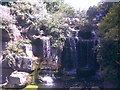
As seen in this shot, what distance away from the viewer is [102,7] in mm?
7391

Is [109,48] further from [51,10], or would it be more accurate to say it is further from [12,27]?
[51,10]

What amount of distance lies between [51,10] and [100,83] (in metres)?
3.72

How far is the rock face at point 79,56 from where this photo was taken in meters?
6.71

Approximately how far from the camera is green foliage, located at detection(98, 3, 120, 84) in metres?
4.84

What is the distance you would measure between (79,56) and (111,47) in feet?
6.37

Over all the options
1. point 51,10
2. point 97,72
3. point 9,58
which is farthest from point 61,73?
point 51,10

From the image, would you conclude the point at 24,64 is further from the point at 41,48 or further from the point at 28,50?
the point at 41,48

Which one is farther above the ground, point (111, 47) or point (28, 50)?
point (111, 47)

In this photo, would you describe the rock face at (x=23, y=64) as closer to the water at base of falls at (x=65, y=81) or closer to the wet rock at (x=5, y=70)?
the wet rock at (x=5, y=70)

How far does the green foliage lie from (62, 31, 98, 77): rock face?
4.68 feet

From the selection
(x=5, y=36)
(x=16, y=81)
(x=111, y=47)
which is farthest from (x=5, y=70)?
(x=111, y=47)

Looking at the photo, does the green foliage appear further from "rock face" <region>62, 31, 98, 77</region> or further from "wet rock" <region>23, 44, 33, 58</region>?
"wet rock" <region>23, 44, 33, 58</region>

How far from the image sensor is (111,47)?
201 inches

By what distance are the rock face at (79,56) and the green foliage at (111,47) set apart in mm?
1427
